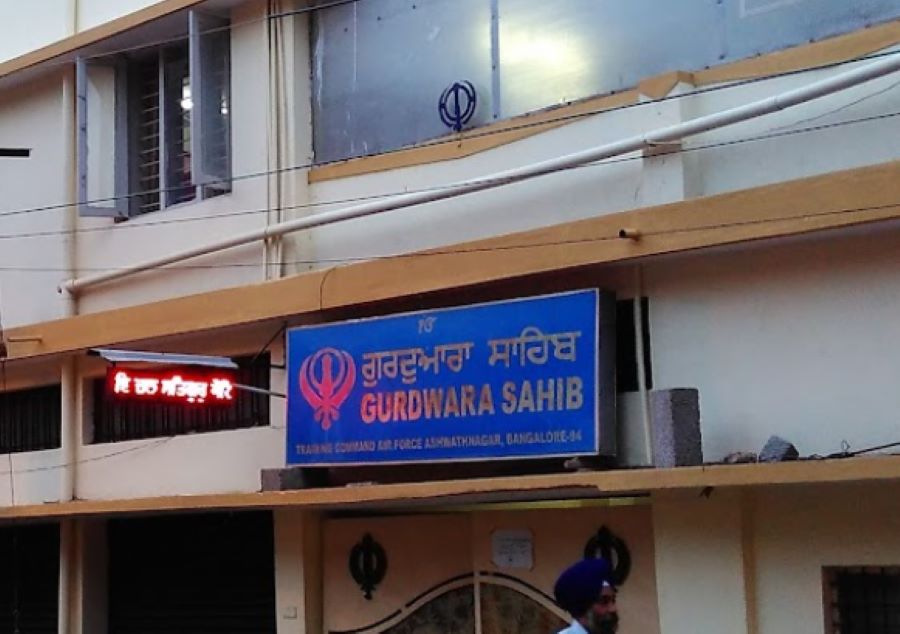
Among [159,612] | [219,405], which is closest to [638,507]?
[219,405]

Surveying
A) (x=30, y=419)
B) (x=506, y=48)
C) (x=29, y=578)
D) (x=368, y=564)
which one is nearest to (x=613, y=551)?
(x=368, y=564)

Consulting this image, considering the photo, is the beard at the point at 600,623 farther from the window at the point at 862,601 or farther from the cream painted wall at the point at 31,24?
the cream painted wall at the point at 31,24

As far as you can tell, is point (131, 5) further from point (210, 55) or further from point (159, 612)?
point (159, 612)

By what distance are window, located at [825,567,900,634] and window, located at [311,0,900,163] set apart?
359cm

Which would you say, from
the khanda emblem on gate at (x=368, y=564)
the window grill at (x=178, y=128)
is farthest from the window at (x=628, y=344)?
the window grill at (x=178, y=128)

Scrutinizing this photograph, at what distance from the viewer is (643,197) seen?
11.1 m

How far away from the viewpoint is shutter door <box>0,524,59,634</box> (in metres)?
16.3

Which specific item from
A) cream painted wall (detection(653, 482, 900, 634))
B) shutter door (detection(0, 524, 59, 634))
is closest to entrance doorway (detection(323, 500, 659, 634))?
cream painted wall (detection(653, 482, 900, 634))

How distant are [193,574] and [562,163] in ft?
20.3

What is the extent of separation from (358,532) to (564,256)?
3587 millimetres

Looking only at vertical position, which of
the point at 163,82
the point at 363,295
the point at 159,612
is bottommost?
the point at 159,612

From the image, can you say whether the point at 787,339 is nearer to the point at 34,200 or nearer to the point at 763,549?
the point at 763,549

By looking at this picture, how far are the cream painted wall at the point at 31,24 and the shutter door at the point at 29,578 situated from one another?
5258mm

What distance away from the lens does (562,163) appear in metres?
11.3
